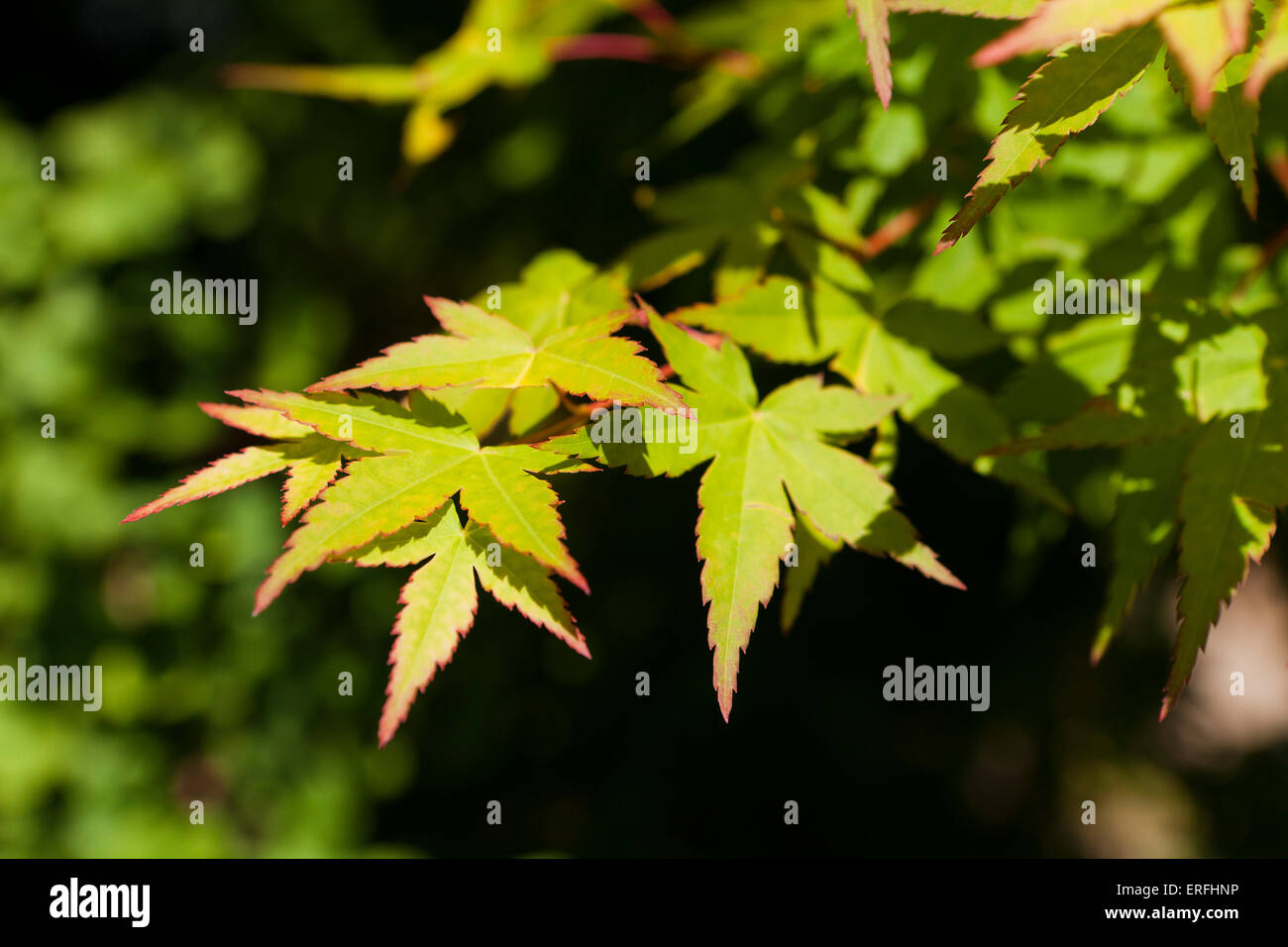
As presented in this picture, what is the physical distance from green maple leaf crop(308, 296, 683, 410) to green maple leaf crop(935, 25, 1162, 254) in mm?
291

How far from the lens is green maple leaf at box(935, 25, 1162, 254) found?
0.67 metres

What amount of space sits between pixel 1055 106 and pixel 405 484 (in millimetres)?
675

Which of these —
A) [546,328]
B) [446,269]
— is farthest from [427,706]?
[546,328]

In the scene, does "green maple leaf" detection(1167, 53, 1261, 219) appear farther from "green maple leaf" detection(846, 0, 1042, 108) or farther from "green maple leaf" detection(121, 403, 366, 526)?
"green maple leaf" detection(121, 403, 366, 526)

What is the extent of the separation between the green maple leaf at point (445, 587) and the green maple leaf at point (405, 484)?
0.04m

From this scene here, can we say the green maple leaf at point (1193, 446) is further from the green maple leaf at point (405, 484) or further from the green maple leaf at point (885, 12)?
the green maple leaf at point (405, 484)

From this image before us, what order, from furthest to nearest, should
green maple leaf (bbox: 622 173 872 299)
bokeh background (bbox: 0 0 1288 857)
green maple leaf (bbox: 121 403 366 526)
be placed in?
bokeh background (bbox: 0 0 1288 857)
green maple leaf (bbox: 622 173 872 299)
green maple leaf (bbox: 121 403 366 526)

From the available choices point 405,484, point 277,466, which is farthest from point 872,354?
point 277,466

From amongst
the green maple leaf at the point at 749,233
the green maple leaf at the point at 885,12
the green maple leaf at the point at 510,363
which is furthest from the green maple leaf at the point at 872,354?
the green maple leaf at the point at 885,12

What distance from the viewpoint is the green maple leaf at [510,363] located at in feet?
2.46

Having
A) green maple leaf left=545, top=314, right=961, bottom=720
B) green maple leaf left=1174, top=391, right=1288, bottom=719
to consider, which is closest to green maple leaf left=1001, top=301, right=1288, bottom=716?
green maple leaf left=1174, top=391, right=1288, bottom=719

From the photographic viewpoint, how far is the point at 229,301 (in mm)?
2479

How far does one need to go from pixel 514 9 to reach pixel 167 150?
4.88 ft
